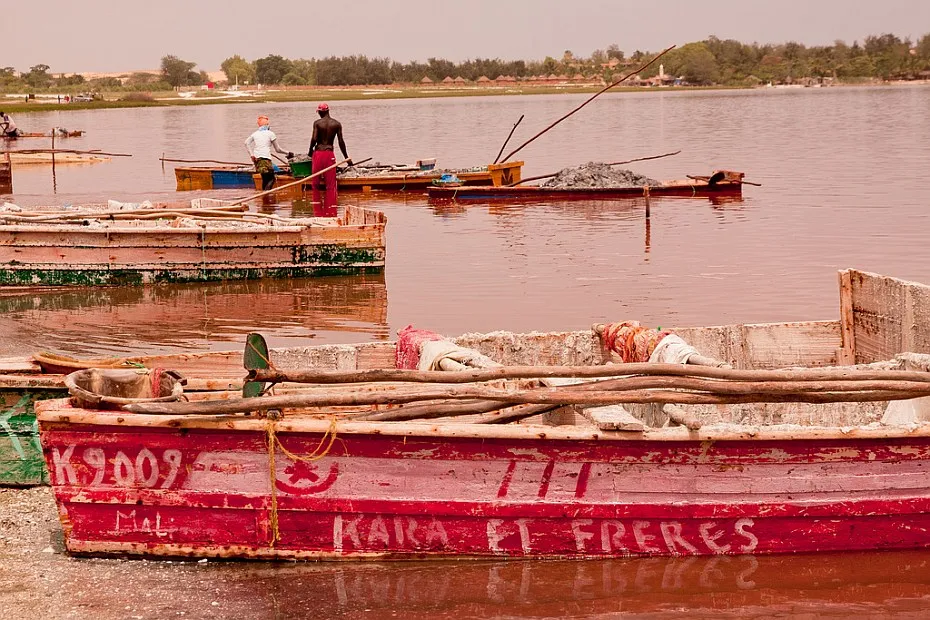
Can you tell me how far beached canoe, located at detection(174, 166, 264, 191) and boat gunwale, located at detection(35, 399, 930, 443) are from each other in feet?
75.8

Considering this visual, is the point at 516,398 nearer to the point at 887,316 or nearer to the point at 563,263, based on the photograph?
the point at 887,316

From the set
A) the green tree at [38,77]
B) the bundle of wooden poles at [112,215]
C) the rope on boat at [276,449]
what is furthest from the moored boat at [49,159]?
the green tree at [38,77]

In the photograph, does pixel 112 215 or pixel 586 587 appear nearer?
pixel 586 587

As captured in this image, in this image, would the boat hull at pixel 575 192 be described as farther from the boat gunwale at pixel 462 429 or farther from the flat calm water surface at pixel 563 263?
the boat gunwale at pixel 462 429

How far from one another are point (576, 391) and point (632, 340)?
1.70 m

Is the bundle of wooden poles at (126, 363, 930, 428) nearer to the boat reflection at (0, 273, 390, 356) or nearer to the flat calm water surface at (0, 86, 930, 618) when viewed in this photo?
the flat calm water surface at (0, 86, 930, 618)

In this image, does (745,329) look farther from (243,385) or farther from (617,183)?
(617,183)

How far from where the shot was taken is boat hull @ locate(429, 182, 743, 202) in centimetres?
2603

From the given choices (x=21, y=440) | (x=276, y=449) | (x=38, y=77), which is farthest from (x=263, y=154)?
(x=38, y=77)

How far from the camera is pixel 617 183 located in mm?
26500

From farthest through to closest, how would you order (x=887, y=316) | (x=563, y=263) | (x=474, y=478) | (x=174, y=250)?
1. (x=563, y=263)
2. (x=174, y=250)
3. (x=887, y=316)
4. (x=474, y=478)

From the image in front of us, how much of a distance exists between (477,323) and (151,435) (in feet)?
24.7

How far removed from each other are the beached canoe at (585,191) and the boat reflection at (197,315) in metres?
9.98

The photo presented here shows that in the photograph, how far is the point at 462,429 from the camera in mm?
6809
